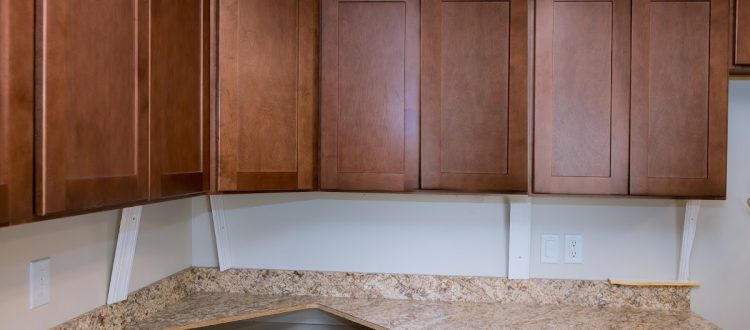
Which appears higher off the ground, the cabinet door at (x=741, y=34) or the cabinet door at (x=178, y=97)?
the cabinet door at (x=741, y=34)

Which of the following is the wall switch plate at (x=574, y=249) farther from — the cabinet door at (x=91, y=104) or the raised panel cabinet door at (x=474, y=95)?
the cabinet door at (x=91, y=104)

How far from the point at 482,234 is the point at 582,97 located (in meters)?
0.67

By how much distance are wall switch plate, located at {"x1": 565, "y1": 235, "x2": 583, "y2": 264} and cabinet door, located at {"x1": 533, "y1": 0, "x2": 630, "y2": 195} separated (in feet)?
1.29

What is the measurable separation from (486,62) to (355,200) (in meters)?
0.77

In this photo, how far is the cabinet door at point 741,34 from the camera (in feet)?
5.36

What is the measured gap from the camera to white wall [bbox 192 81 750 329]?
6.38ft

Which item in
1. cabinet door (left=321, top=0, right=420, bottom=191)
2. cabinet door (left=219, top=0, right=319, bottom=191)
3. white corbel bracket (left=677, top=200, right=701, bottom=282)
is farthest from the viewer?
white corbel bracket (left=677, top=200, right=701, bottom=282)

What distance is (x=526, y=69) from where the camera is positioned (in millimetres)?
1679

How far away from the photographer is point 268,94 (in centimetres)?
166

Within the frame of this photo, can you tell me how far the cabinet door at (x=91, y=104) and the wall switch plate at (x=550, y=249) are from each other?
146cm

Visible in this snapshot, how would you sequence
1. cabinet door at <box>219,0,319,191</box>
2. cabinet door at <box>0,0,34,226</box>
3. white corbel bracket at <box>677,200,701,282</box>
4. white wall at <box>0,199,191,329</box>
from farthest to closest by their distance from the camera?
white corbel bracket at <box>677,200,701,282</box> < cabinet door at <box>219,0,319,191</box> < white wall at <box>0,199,191,329</box> < cabinet door at <box>0,0,34,226</box>

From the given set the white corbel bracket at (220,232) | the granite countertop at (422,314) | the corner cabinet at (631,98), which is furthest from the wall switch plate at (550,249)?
the white corbel bracket at (220,232)

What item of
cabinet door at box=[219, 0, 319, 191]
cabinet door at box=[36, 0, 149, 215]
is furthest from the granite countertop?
cabinet door at box=[36, 0, 149, 215]

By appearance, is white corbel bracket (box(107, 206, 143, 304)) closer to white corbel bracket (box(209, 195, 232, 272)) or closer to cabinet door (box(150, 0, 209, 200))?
cabinet door (box(150, 0, 209, 200))
